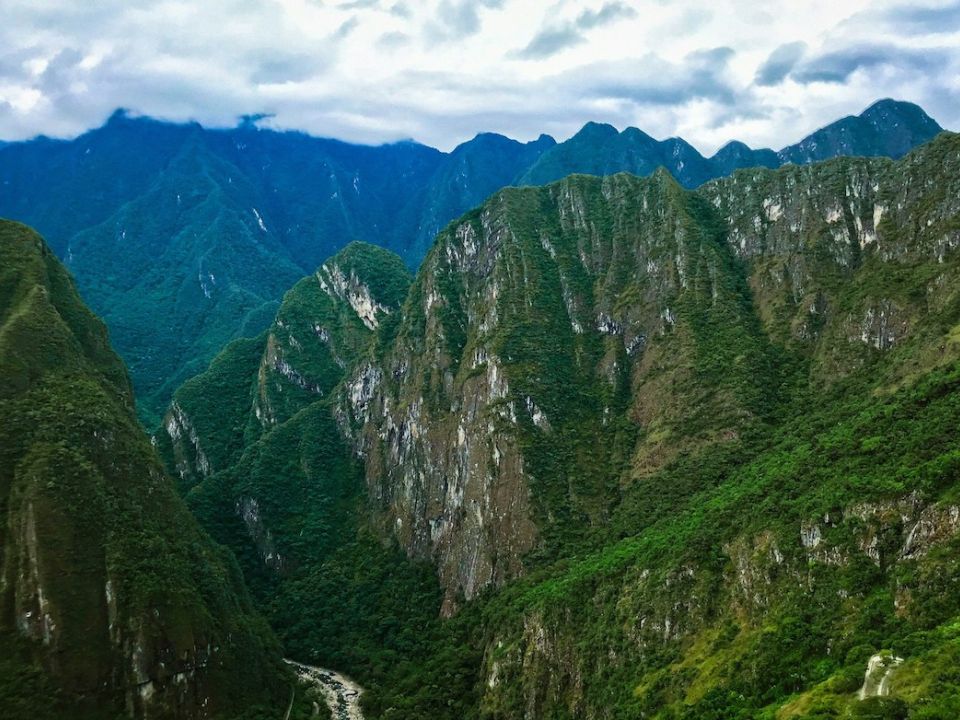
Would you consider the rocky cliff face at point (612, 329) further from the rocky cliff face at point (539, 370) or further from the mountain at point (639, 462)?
the mountain at point (639, 462)

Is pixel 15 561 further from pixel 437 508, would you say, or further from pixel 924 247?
pixel 924 247

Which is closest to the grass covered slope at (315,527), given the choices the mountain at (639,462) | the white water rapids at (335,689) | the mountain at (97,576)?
the mountain at (639,462)

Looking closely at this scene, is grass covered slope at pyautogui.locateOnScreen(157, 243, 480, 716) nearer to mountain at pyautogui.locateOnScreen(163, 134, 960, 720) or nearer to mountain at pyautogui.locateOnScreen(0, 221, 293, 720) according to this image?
mountain at pyautogui.locateOnScreen(163, 134, 960, 720)

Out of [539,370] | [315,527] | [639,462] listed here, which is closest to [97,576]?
[315,527]

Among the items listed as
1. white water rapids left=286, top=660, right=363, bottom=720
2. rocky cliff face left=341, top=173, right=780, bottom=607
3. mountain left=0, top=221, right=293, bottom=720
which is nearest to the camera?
mountain left=0, top=221, right=293, bottom=720

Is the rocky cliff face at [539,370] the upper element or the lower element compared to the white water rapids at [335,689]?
upper

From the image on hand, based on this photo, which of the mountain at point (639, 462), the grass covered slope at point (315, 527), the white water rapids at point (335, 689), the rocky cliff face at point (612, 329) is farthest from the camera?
the grass covered slope at point (315, 527)

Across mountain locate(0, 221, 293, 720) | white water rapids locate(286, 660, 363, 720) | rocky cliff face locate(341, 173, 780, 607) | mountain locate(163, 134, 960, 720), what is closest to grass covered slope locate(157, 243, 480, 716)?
mountain locate(163, 134, 960, 720)

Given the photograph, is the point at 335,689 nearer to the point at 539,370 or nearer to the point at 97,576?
the point at 97,576
